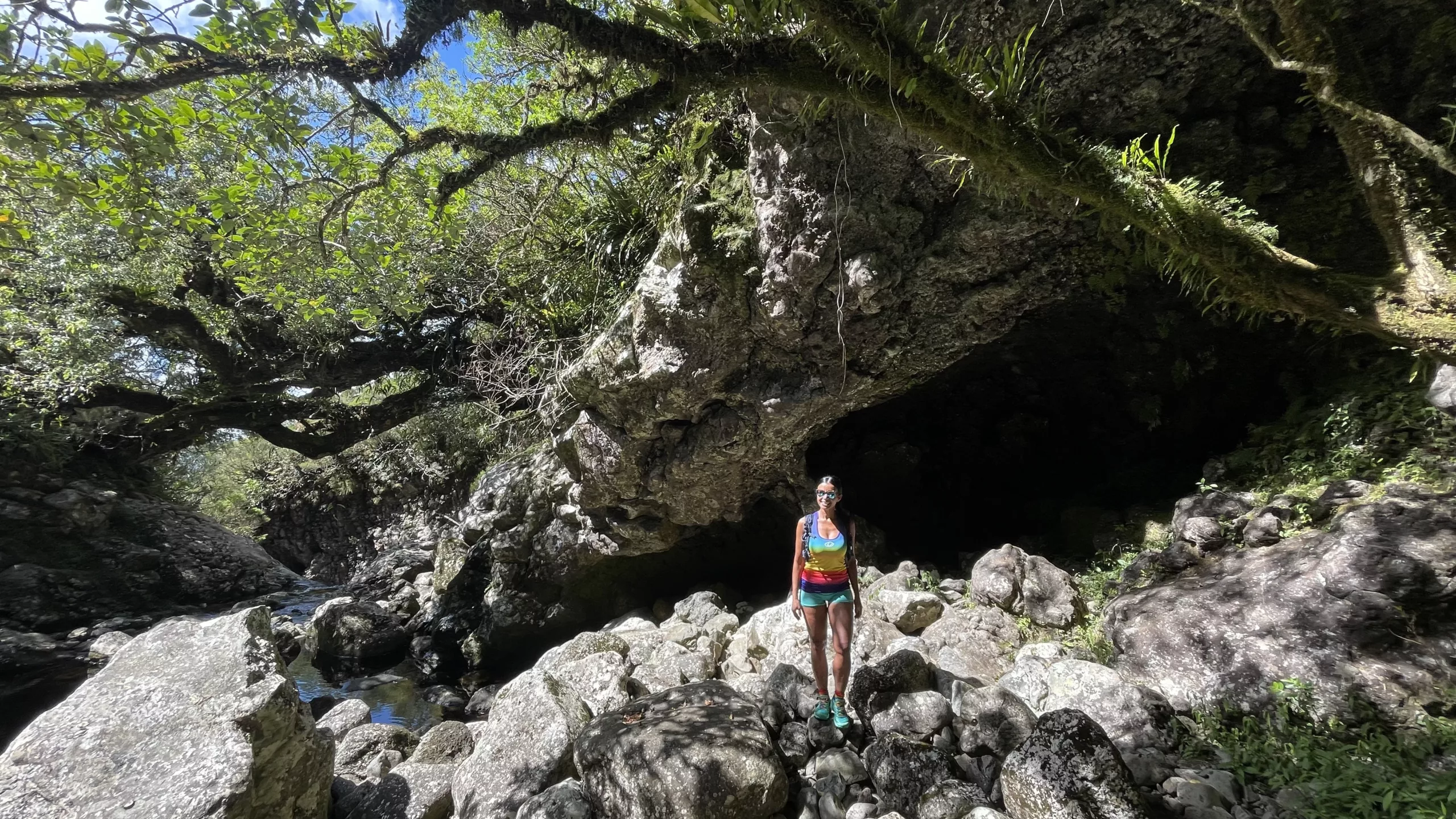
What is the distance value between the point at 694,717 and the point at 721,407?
10.6ft

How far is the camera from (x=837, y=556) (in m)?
4.15

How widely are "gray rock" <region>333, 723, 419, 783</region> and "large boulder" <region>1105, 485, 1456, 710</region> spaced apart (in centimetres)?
661

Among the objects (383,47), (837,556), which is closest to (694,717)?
(837,556)

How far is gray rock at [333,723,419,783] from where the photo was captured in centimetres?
553

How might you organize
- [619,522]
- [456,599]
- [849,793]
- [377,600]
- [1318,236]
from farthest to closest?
[377,600]
[456,599]
[619,522]
[1318,236]
[849,793]

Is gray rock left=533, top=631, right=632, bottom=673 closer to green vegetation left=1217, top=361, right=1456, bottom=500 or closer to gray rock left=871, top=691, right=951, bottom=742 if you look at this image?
gray rock left=871, top=691, right=951, bottom=742

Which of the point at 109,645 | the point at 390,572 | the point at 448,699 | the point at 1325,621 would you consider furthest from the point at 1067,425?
the point at 390,572

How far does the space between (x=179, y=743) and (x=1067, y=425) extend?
944cm

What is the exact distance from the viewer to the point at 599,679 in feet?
18.2

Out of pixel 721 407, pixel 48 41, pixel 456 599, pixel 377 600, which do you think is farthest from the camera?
pixel 377 600

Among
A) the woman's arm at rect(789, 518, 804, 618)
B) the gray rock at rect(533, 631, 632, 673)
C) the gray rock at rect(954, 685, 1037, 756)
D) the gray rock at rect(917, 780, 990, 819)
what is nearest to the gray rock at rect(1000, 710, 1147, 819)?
the gray rock at rect(917, 780, 990, 819)

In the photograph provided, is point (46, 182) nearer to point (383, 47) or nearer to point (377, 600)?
point (383, 47)

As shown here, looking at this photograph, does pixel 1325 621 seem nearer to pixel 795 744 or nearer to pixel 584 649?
pixel 795 744

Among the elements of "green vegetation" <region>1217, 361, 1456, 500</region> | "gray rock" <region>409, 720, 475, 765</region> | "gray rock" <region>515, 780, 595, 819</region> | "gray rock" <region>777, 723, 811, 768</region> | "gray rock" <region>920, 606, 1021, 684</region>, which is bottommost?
"gray rock" <region>515, 780, 595, 819</region>
